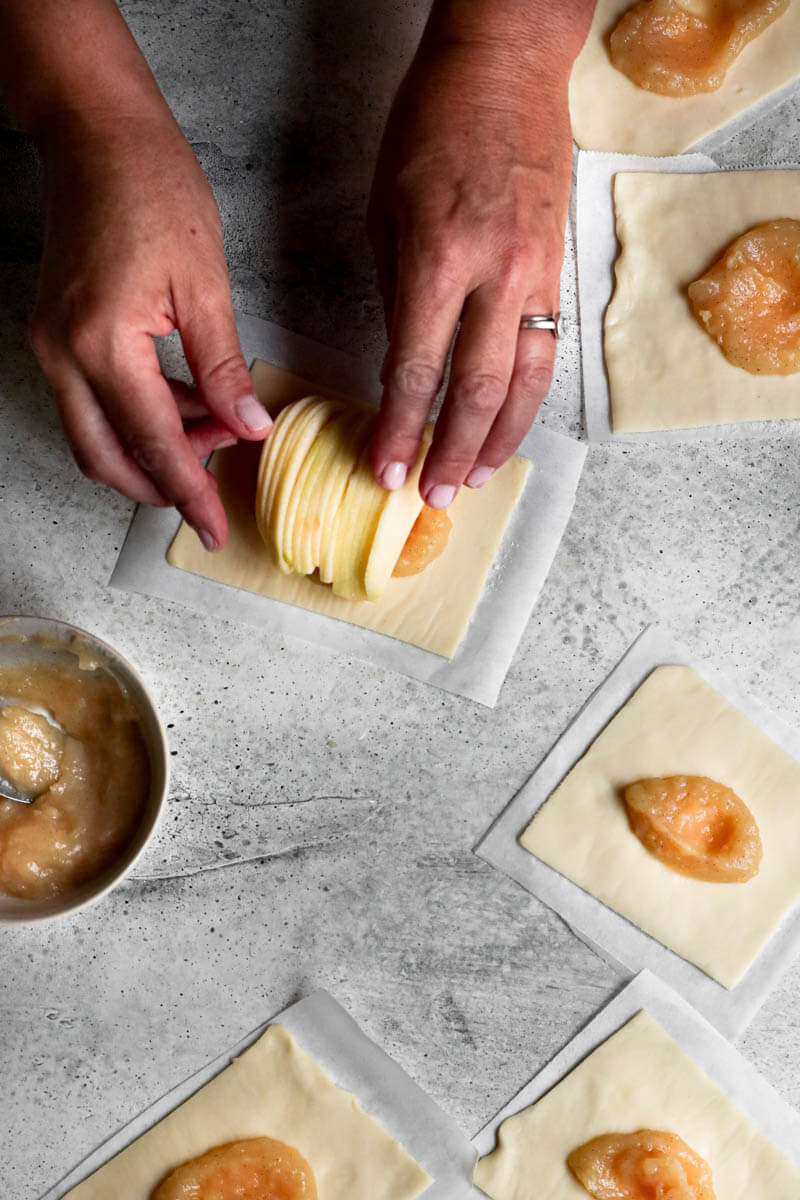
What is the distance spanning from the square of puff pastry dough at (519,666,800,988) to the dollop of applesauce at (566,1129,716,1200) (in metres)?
0.19

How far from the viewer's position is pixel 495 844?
1.20 m

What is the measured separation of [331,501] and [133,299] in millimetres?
284

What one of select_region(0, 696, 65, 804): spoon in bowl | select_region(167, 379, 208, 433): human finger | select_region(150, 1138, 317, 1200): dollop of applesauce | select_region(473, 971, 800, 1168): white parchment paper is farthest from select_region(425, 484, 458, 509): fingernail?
select_region(150, 1138, 317, 1200): dollop of applesauce

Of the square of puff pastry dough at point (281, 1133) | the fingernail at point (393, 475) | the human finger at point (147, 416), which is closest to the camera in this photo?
the human finger at point (147, 416)

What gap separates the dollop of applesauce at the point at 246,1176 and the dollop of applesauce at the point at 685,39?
132 centimetres

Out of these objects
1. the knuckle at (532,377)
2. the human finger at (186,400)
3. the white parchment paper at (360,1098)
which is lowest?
the white parchment paper at (360,1098)

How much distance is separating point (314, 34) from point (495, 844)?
101 centimetres

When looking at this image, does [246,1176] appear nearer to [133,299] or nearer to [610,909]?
[610,909]

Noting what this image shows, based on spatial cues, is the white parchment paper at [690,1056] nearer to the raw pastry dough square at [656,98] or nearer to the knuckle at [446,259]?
the knuckle at [446,259]

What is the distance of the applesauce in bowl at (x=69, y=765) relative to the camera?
3.56ft

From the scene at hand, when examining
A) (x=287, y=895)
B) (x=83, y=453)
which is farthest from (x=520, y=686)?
(x=83, y=453)

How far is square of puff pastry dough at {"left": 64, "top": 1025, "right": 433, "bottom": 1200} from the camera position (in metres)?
1.13

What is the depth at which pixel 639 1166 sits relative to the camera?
1126 millimetres

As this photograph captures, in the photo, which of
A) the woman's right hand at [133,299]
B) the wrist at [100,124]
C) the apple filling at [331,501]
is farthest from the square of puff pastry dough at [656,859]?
the wrist at [100,124]
